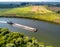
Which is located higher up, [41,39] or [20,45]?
[20,45]

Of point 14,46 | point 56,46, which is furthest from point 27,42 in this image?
point 56,46

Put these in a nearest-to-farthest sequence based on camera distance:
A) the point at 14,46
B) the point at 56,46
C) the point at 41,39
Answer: the point at 14,46
the point at 56,46
the point at 41,39

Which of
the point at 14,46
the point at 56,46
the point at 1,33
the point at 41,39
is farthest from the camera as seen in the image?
the point at 41,39

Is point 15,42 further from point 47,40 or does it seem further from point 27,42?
point 47,40

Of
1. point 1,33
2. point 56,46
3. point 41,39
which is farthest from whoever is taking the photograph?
point 41,39

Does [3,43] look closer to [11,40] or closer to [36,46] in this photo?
[11,40]

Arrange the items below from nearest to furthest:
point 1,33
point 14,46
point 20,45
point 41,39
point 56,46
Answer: point 14,46 → point 20,45 → point 56,46 → point 1,33 → point 41,39

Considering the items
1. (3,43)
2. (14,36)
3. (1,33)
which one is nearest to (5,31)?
(1,33)

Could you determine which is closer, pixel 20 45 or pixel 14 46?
pixel 14 46

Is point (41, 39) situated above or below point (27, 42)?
below
